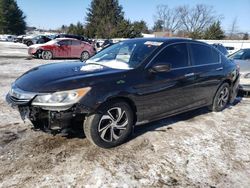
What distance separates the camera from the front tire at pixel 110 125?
3.81 meters

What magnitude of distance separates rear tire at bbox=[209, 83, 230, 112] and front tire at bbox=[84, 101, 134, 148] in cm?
262

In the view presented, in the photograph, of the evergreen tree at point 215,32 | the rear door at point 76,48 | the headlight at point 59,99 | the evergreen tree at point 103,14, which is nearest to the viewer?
the headlight at point 59,99

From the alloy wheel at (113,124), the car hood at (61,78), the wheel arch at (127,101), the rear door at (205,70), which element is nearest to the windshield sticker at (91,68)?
the car hood at (61,78)

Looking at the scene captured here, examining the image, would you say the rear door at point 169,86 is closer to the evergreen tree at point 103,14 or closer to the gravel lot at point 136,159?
the gravel lot at point 136,159

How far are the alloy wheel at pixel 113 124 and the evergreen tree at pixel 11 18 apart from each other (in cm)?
6760

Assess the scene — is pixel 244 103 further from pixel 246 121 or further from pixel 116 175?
pixel 116 175

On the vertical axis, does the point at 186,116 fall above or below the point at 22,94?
below

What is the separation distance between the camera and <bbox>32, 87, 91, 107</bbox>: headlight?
3537 mm

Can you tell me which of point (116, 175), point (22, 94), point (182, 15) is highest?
point (182, 15)

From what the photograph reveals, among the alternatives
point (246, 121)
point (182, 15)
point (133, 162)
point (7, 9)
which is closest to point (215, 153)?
point (133, 162)

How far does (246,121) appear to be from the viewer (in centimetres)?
577

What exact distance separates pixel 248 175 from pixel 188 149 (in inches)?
35.6

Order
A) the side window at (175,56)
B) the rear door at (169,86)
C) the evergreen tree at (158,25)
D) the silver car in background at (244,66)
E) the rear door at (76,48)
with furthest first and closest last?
the evergreen tree at (158,25) → the rear door at (76,48) → the silver car in background at (244,66) → the side window at (175,56) → the rear door at (169,86)

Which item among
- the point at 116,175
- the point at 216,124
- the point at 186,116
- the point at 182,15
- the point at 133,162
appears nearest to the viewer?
the point at 116,175
